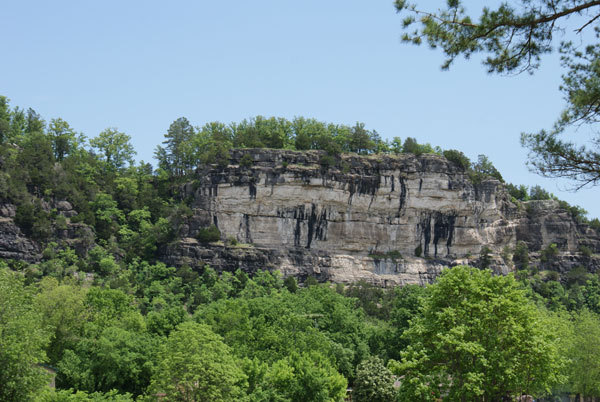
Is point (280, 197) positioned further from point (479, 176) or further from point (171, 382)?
point (171, 382)

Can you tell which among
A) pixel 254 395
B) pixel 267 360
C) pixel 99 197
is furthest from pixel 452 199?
pixel 254 395

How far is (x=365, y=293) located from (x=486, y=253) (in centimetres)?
2479

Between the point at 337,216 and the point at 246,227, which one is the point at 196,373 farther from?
the point at 337,216

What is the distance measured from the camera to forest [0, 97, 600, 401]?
2945 centimetres

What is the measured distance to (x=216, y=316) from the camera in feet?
153

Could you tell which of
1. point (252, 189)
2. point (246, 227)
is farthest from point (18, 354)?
point (252, 189)

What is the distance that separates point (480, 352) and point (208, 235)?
198 feet

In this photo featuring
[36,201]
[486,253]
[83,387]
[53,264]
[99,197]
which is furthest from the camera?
[486,253]

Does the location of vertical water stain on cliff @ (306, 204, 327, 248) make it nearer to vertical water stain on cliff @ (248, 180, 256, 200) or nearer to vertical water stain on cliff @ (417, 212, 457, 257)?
vertical water stain on cliff @ (248, 180, 256, 200)

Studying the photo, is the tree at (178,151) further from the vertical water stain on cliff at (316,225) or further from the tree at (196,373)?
the tree at (196,373)

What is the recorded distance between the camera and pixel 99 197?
291ft

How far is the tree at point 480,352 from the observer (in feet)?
92.6

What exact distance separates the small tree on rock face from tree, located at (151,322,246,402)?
10.3 metres

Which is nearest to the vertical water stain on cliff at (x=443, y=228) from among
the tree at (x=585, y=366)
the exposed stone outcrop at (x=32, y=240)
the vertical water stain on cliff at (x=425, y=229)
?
the vertical water stain on cliff at (x=425, y=229)
